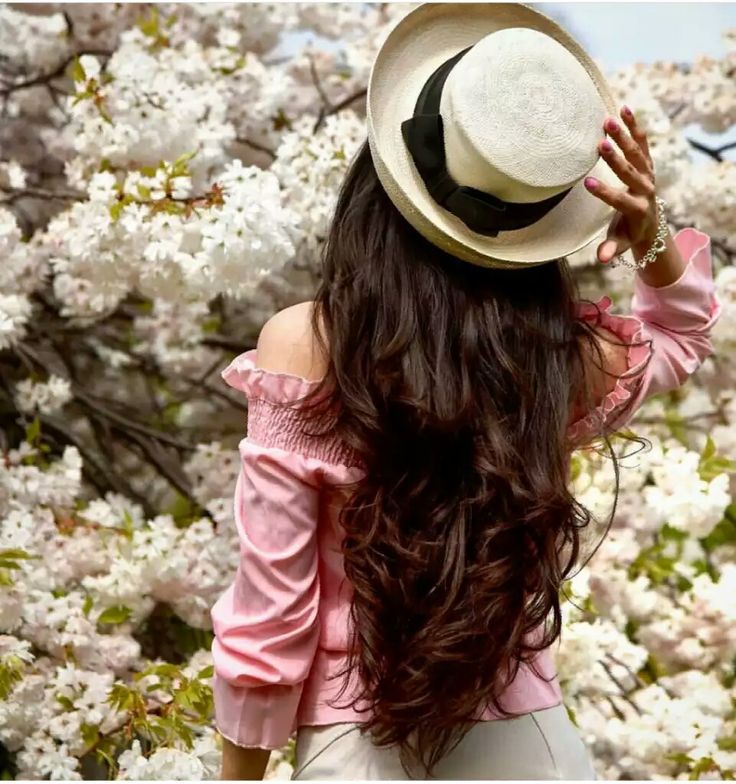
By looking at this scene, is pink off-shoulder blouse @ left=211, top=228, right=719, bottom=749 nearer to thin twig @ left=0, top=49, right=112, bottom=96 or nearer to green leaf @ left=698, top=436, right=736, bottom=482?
green leaf @ left=698, top=436, right=736, bottom=482

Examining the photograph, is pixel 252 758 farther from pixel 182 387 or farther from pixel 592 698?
pixel 182 387

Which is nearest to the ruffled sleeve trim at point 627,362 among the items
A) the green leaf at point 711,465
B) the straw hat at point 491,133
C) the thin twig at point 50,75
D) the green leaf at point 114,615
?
the straw hat at point 491,133

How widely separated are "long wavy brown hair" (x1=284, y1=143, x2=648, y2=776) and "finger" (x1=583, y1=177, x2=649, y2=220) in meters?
0.10

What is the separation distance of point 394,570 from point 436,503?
8 cm

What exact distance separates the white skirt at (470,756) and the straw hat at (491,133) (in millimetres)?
476

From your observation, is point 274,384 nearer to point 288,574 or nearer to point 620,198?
point 288,574

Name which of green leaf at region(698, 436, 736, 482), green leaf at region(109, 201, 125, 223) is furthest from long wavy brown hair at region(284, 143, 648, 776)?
green leaf at region(698, 436, 736, 482)

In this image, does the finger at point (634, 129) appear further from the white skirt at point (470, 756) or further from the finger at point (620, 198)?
the white skirt at point (470, 756)

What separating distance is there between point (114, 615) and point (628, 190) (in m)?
1.06

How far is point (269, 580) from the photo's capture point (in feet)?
3.29

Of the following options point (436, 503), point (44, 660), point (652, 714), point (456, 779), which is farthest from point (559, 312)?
point (44, 660)

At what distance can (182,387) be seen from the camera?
2152mm

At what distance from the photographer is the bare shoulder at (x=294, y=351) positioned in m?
0.99

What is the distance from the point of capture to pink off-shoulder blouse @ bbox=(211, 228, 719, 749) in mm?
991
